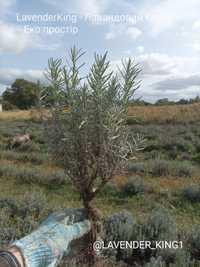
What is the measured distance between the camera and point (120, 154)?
3682 millimetres

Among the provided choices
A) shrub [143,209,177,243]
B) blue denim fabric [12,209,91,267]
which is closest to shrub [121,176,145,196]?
shrub [143,209,177,243]

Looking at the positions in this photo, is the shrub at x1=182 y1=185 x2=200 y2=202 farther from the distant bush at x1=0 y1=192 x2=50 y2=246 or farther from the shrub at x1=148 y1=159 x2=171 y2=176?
the distant bush at x1=0 y1=192 x2=50 y2=246

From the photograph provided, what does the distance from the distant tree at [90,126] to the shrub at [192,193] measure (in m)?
4.62

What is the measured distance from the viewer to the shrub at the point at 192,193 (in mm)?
8062

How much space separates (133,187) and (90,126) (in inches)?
211

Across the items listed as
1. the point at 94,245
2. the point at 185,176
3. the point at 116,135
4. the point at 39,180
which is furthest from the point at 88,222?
the point at 185,176

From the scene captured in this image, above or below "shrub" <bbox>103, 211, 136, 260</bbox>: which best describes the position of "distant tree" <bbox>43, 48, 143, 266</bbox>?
above

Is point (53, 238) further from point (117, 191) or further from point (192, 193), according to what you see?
point (117, 191)

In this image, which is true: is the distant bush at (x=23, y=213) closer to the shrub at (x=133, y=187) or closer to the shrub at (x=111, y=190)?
the shrub at (x=111, y=190)

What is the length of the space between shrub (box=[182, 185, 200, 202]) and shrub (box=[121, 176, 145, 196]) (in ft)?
3.14

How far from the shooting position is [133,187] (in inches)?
344

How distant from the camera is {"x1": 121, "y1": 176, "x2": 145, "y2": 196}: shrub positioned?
340 inches

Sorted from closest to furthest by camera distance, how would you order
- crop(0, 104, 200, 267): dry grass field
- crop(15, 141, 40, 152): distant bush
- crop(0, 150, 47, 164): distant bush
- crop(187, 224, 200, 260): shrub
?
crop(187, 224, 200, 260): shrub, crop(0, 104, 200, 267): dry grass field, crop(0, 150, 47, 164): distant bush, crop(15, 141, 40, 152): distant bush

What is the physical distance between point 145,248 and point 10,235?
67.4 inches
